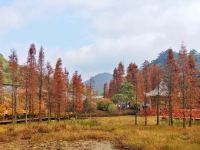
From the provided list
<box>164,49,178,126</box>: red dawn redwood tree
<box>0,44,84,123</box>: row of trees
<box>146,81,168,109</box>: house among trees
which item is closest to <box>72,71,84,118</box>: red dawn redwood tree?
<box>0,44,84,123</box>: row of trees

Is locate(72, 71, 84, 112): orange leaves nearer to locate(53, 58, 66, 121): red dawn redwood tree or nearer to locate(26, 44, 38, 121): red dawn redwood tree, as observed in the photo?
locate(53, 58, 66, 121): red dawn redwood tree

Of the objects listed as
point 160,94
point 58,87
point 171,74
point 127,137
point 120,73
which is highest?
point 120,73

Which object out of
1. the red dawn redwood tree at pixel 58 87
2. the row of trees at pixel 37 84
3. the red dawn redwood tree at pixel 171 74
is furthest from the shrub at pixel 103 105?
the red dawn redwood tree at pixel 171 74

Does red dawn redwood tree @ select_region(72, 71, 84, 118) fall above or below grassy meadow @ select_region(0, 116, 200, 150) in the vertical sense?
above

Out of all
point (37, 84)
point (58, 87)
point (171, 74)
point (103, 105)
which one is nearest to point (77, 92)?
point (58, 87)

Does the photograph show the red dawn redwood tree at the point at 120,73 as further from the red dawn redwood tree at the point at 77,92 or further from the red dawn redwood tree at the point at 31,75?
the red dawn redwood tree at the point at 31,75

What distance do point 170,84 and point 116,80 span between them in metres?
71.5

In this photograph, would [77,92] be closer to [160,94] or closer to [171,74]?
[160,94]

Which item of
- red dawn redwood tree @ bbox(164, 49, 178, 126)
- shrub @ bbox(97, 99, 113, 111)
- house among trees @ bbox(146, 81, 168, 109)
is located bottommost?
shrub @ bbox(97, 99, 113, 111)

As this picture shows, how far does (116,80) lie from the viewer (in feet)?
423

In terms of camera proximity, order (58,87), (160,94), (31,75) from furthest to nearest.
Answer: (160,94) < (58,87) < (31,75)

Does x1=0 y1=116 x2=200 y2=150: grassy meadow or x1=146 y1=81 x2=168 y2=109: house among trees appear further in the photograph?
x1=146 y1=81 x2=168 y2=109: house among trees

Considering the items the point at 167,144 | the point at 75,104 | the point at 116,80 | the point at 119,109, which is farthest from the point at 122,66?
the point at 167,144

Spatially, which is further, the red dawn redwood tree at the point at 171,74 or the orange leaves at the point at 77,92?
the orange leaves at the point at 77,92
